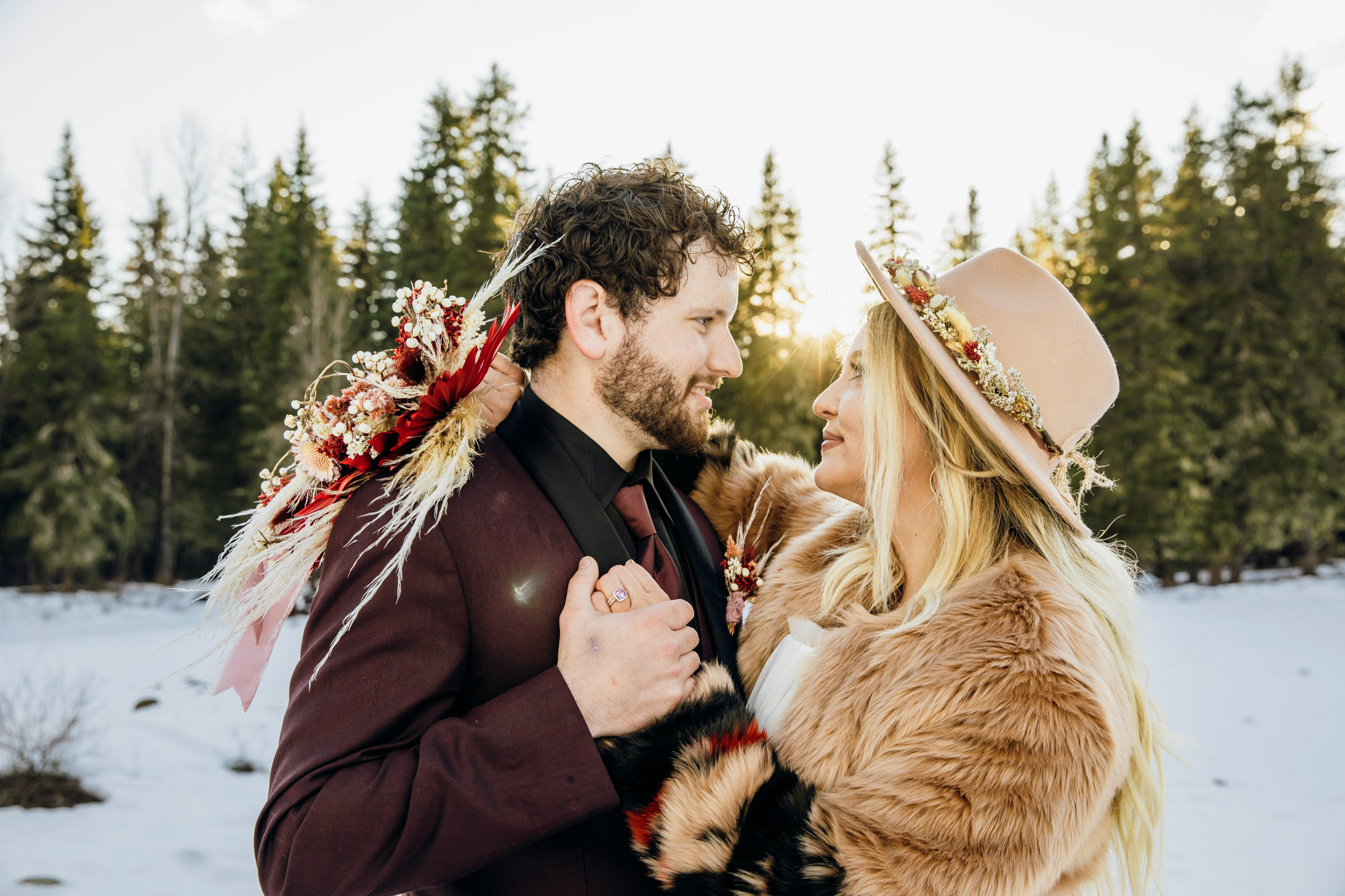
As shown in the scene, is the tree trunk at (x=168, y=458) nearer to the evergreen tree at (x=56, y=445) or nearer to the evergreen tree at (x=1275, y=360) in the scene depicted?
the evergreen tree at (x=56, y=445)

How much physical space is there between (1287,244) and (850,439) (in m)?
29.1

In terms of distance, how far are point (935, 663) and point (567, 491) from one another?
992 mm

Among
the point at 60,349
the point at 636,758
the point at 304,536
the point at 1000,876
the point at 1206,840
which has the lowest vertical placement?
the point at 1206,840

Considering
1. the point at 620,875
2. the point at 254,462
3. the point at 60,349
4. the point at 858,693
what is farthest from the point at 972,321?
the point at 60,349

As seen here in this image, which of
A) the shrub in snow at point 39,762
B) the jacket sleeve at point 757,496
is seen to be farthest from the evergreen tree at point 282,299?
the jacket sleeve at point 757,496

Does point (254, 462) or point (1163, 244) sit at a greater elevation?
point (1163, 244)

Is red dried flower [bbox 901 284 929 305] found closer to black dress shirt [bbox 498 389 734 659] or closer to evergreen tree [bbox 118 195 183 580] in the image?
black dress shirt [bbox 498 389 734 659]

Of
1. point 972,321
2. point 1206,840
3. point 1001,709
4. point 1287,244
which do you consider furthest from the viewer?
point 1287,244

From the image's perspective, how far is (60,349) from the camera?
22.9 m

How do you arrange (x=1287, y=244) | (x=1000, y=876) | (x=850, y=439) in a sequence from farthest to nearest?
1. (x=1287, y=244)
2. (x=850, y=439)
3. (x=1000, y=876)

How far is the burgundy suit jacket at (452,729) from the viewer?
5.10 ft

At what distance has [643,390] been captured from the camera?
7.45 feet

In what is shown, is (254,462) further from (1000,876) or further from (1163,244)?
(1163,244)

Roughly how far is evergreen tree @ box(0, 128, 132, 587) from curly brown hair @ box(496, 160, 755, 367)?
25.6 m
